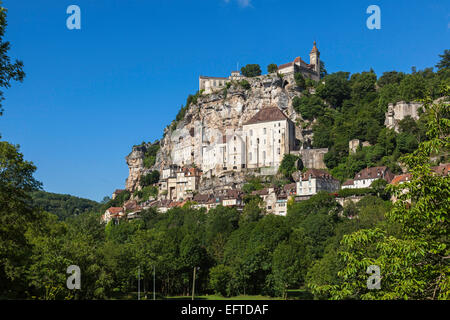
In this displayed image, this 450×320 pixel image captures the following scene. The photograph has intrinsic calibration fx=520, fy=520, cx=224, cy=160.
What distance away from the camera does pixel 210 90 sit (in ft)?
401

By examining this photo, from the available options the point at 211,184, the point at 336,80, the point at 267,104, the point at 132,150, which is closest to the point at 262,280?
the point at 211,184

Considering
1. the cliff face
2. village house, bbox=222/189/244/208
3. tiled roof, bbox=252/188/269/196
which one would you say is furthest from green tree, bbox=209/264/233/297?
the cliff face

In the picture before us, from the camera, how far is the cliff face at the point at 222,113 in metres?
110

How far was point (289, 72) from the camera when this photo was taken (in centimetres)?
11431

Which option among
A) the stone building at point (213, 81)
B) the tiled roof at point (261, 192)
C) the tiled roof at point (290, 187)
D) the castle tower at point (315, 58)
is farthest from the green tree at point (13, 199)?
the castle tower at point (315, 58)

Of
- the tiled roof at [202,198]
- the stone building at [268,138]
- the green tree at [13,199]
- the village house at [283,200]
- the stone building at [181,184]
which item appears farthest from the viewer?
the stone building at [181,184]

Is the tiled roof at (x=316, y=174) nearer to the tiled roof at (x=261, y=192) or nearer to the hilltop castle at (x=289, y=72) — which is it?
the tiled roof at (x=261, y=192)

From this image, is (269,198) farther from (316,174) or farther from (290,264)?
(290,264)

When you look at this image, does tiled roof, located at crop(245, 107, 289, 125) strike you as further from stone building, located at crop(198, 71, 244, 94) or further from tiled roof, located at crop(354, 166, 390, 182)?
tiled roof, located at crop(354, 166, 390, 182)

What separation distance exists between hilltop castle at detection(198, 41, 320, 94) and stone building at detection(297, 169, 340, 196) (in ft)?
121

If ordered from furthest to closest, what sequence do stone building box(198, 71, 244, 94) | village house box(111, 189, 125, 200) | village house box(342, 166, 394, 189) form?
village house box(111, 189, 125, 200)
stone building box(198, 71, 244, 94)
village house box(342, 166, 394, 189)

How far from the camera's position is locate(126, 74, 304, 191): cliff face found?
110062 mm

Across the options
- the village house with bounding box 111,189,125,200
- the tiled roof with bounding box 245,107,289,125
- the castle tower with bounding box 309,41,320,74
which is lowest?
the village house with bounding box 111,189,125,200

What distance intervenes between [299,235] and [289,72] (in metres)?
59.5
